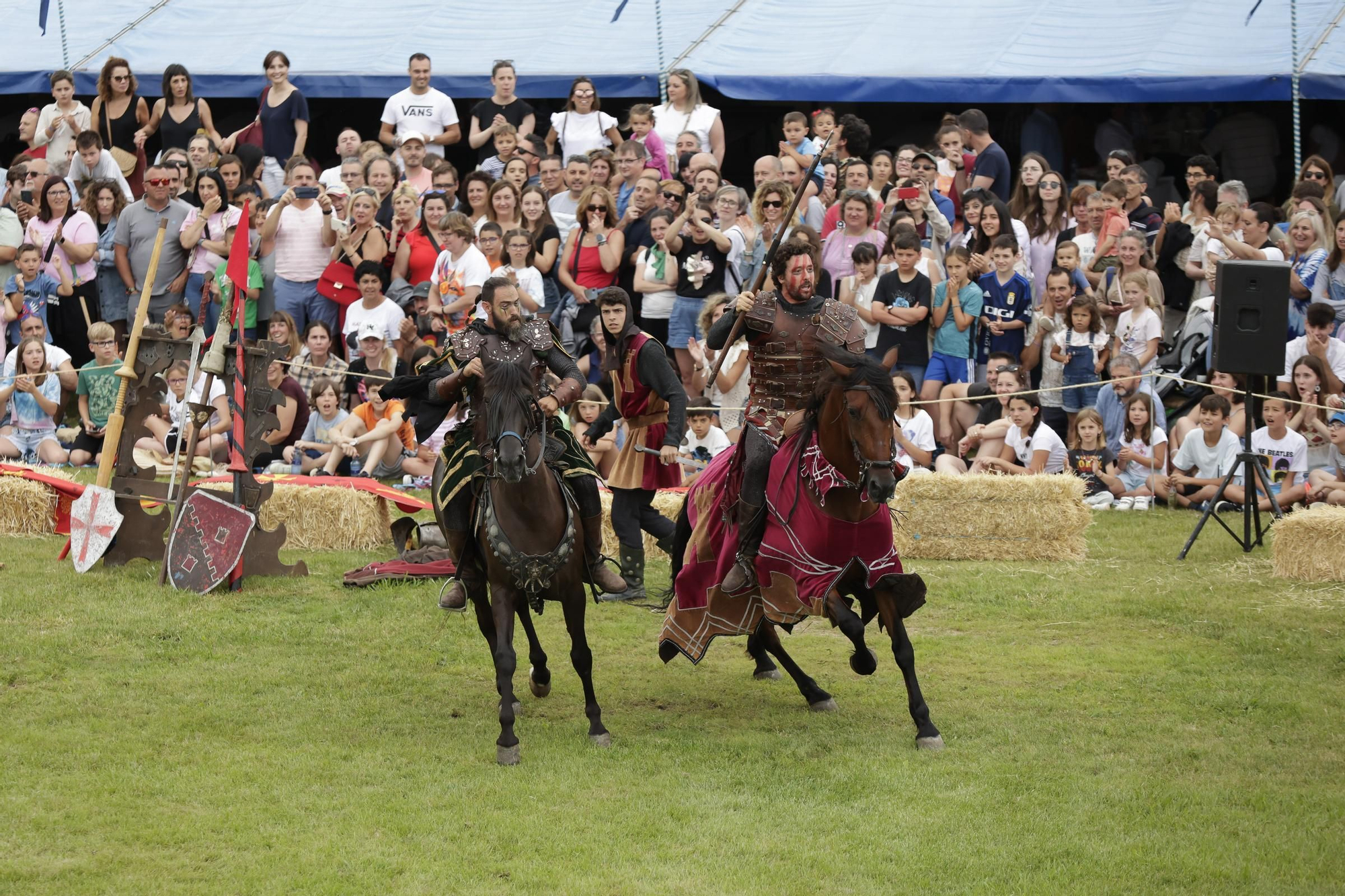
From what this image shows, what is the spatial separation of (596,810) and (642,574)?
4.23 metres

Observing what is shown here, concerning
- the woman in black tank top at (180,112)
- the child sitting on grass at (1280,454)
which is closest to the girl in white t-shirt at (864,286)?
the child sitting on grass at (1280,454)

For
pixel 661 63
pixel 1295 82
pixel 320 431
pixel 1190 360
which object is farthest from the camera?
pixel 661 63

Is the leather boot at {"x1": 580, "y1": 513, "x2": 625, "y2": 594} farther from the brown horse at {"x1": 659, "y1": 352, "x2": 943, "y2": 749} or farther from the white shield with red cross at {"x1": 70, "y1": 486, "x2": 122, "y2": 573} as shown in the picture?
the white shield with red cross at {"x1": 70, "y1": 486, "x2": 122, "y2": 573}

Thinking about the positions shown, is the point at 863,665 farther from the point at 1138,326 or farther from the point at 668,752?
the point at 1138,326

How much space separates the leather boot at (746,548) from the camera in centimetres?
820

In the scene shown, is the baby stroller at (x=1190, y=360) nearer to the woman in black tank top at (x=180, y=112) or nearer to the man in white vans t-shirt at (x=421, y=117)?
the man in white vans t-shirt at (x=421, y=117)

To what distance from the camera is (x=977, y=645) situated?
9.70m

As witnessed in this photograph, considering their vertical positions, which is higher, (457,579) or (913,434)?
(913,434)

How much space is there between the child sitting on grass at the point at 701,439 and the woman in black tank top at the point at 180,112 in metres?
7.56

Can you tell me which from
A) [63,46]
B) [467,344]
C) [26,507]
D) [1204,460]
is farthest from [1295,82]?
[63,46]

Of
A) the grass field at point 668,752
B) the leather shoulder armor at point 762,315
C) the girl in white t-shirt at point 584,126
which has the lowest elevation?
the grass field at point 668,752

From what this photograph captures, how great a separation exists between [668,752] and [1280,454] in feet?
22.8

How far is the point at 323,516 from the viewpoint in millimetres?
12562

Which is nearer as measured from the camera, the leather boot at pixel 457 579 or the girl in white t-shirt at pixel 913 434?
the leather boot at pixel 457 579
